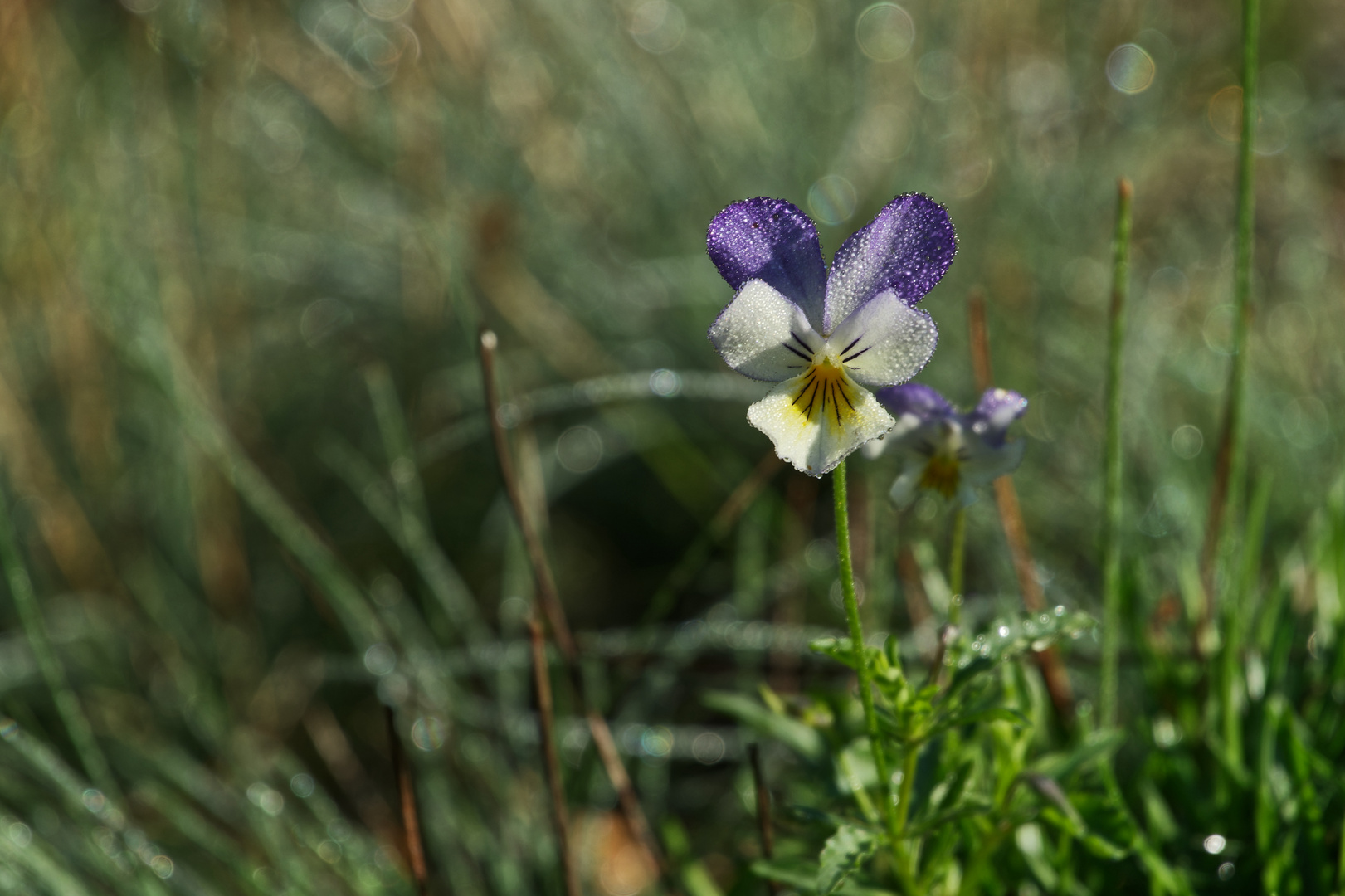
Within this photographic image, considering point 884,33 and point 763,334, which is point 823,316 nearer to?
point 763,334

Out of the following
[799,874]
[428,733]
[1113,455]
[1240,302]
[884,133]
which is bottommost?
[799,874]

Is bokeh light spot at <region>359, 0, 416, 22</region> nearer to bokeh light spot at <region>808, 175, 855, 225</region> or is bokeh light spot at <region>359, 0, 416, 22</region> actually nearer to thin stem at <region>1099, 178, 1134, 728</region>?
bokeh light spot at <region>808, 175, 855, 225</region>

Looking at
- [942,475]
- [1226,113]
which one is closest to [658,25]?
[1226,113]

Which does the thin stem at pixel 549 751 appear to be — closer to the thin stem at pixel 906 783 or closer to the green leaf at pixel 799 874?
the green leaf at pixel 799 874

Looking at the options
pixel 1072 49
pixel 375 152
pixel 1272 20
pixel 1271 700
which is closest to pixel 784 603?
pixel 1271 700

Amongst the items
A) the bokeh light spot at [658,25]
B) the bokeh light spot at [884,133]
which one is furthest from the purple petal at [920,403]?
the bokeh light spot at [658,25]

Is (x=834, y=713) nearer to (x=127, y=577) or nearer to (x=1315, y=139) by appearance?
(x=127, y=577)
